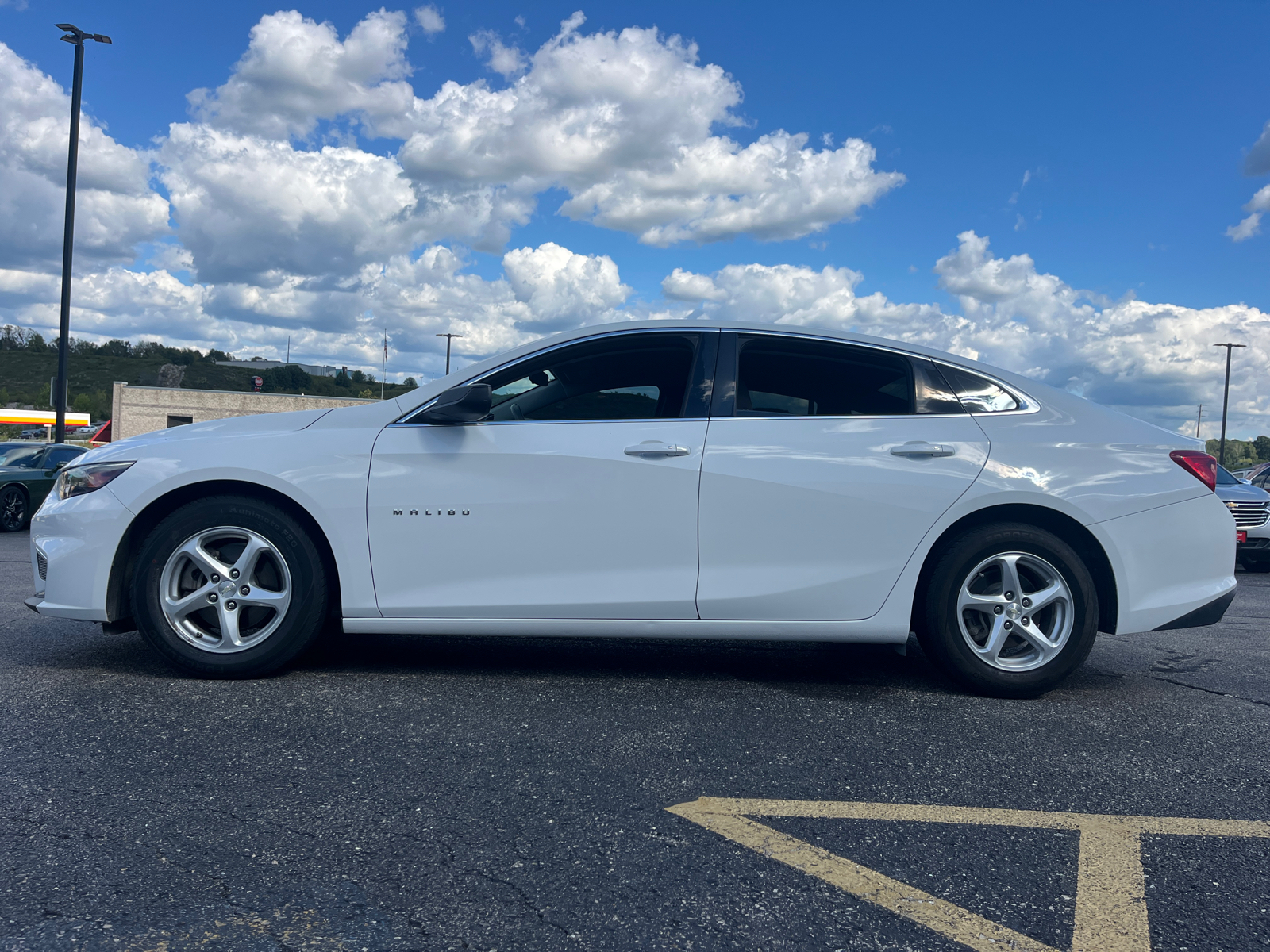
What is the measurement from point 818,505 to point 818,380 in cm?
63

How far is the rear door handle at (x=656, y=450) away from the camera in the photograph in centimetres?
396

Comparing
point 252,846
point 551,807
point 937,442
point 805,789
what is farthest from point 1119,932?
point 937,442

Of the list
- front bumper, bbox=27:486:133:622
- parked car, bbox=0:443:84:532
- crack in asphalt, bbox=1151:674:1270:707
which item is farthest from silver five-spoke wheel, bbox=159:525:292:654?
parked car, bbox=0:443:84:532

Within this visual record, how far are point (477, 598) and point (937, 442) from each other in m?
2.11

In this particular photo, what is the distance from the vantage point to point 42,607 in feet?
13.5

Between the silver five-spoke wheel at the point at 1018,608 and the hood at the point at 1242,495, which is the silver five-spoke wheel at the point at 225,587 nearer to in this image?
the silver five-spoke wheel at the point at 1018,608

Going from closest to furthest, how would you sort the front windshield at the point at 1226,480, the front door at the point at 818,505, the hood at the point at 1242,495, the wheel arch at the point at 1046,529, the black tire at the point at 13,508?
the front door at the point at 818,505 → the wheel arch at the point at 1046,529 → the hood at the point at 1242,495 → the front windshield at the point at 1226,480 → the black tire at the point at 13,508

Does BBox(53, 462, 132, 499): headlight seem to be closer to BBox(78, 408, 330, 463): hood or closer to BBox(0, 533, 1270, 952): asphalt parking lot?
BBox(78, 408, 330, 463): hood

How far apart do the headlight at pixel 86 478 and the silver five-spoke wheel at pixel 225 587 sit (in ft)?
1.66

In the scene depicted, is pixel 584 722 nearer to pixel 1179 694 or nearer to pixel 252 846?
pixel 252 846

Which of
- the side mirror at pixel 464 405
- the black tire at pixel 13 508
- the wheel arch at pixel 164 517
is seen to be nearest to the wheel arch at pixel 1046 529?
the side mirror at pixel 464 405

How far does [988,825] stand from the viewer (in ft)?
8.60

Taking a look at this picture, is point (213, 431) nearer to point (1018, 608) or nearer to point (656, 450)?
point (656, 450)

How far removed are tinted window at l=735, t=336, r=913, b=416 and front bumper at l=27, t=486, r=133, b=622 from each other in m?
2.81
